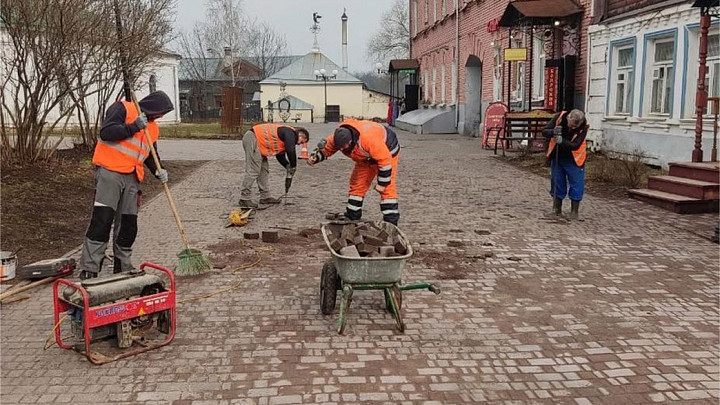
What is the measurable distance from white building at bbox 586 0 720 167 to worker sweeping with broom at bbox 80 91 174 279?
33.6 ft

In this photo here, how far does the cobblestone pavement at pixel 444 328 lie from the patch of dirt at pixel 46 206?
1.02 metres

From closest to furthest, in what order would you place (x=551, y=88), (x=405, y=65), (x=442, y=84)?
(x=551, y=88) < (x=442, y=84) < (x=405, y=65)

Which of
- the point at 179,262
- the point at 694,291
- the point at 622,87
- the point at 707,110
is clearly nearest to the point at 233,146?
the point at 622,87

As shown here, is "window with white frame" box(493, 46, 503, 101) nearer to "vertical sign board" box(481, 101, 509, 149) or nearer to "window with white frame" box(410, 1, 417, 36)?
"vertical sign board" box(481, 101, 509, 149)

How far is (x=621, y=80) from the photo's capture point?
15047 mm

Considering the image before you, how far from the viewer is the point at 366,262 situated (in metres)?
4.62

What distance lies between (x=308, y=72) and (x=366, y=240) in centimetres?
4876

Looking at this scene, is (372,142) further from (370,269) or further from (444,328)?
(444,328)

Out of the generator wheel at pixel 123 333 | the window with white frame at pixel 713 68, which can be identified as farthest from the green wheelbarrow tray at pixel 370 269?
the window with white frame at pixel 713 68

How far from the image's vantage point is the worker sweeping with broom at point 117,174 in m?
5.51

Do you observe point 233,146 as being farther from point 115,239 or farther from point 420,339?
point 420,339

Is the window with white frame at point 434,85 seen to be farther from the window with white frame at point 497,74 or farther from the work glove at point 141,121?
the work glove at point 141,121

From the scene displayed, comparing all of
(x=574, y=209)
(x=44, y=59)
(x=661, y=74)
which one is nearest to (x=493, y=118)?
(x=661, y=74)

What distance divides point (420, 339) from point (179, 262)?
8.79ft
